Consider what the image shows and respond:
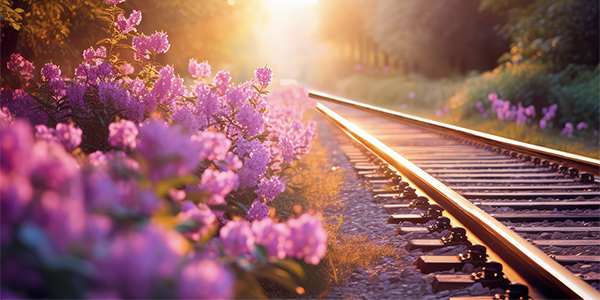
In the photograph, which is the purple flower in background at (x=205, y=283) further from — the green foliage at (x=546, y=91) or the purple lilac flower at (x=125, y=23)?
the green foliage at (x=546, y=91)

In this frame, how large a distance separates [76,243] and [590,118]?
529 inches

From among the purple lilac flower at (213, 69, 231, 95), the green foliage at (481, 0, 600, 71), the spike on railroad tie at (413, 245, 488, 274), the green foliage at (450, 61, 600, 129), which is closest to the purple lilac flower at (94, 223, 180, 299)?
the spike on railroad tie at (413, 245, 488, 274)

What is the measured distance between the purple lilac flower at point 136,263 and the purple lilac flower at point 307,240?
0.50 meters

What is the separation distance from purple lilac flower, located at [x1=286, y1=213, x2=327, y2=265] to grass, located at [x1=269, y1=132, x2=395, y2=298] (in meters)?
1.51

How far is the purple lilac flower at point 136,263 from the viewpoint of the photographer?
896 millimetres

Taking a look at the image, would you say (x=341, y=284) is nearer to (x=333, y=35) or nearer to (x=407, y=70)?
(x=407, y=70)

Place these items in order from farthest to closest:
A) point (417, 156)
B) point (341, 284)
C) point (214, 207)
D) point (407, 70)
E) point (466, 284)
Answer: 1. point (407, 70)
2. point (417, 156)
3. point (341, 284)
4. point (466, 284)
5. point (214, 207)

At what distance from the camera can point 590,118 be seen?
1138cm

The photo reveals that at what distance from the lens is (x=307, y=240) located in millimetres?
1351

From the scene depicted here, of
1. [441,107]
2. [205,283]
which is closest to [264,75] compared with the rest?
[205,283]

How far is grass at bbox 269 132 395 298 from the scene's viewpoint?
3.16m

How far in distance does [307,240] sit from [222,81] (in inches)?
125

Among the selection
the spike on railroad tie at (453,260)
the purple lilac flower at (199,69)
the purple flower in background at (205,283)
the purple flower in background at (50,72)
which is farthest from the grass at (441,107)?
the purple flower in background at (205,283)

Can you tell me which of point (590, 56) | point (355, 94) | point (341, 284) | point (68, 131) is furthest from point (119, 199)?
point (355, 94)
